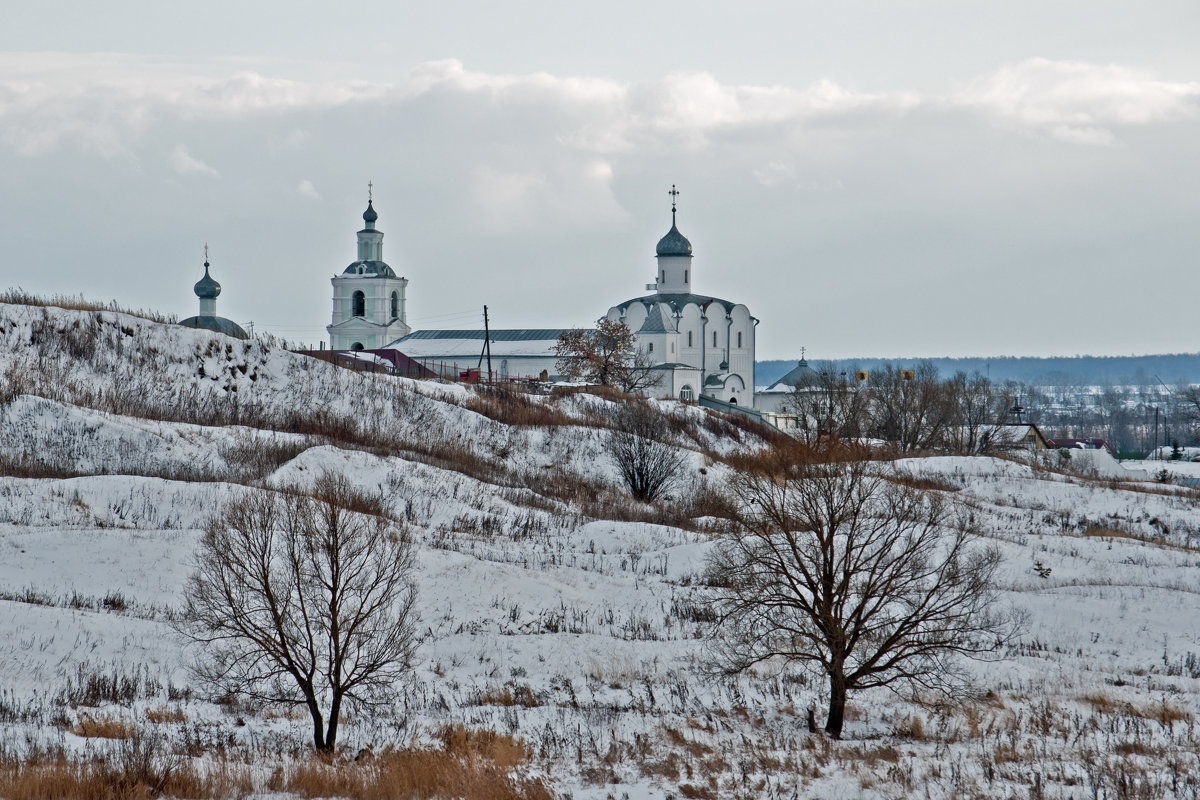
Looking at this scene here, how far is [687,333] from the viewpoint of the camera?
74.1 meters

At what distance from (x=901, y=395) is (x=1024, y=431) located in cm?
1028

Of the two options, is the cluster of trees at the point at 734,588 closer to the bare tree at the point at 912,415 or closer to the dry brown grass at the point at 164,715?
the dry brown grass at the point at 164,715

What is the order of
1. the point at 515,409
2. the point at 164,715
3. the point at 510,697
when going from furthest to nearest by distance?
the point at 515,409, the point at 510,697, the point at 164,715

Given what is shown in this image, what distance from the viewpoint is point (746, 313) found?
77938 millimetres

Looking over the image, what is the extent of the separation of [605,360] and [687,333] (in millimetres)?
11787

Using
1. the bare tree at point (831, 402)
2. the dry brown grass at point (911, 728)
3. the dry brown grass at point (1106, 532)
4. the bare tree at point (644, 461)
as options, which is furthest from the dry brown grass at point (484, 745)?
the bare tree at point (831, 402)

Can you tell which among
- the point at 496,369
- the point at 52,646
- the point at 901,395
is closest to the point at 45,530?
the point at 52,646

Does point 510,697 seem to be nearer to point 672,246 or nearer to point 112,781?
point 112,781

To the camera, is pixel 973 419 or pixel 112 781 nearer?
pixel 112 781

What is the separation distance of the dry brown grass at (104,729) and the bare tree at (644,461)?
2517 centimetres

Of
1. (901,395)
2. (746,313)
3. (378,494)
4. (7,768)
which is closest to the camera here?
(7,768)

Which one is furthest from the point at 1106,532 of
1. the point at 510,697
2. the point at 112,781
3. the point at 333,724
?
the point at 112,781

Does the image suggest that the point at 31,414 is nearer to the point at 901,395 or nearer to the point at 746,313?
the point at 901,395

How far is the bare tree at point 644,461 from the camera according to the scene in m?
37.4
